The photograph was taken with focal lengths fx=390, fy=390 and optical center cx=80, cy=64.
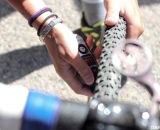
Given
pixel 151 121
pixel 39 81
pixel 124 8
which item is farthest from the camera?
pixel 39 81

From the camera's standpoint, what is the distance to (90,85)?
2.87ft

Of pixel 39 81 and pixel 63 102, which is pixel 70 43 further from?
pixel 39 81

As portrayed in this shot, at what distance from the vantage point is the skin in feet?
2.80

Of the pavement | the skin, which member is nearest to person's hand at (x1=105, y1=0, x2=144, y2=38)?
Result: the skin

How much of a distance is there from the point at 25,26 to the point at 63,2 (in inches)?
10.0

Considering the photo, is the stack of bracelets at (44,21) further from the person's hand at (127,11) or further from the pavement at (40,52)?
the pavement at (40,52)

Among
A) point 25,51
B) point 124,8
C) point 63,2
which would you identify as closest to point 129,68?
point 124,8

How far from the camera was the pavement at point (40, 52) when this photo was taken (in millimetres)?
1670

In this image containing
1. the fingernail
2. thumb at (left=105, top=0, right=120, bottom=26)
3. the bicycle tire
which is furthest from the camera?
the fingernail

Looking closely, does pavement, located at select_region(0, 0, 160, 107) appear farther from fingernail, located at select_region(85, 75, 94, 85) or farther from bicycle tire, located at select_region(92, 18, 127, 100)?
bicycle tire, located at select_region(92, 18, 127, 100)

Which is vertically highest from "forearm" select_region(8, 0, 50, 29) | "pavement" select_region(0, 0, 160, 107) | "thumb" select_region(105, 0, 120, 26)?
"thumb" select_region(105, 0, 120, 26)

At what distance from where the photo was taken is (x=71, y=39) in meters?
0.95

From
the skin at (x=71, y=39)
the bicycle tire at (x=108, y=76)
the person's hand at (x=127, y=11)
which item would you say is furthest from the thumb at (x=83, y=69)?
the bicycle tire at (x=108, y=76)

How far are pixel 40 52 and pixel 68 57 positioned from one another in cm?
91
